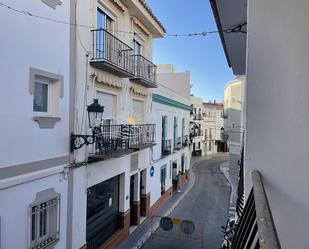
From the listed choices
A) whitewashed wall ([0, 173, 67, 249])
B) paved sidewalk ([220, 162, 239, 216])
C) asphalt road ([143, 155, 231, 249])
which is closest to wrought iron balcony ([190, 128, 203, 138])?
asphalt road ([143, 155, 231, 249])

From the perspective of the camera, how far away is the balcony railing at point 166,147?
18.6 metres

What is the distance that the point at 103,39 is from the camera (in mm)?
9594

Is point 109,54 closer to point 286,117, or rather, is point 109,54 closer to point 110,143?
point 110,143

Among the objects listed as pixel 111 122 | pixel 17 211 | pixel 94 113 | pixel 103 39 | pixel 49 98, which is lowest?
pixel 17 211

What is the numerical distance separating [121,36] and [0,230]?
26.7 ft

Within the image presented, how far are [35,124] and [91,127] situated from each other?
263 cm

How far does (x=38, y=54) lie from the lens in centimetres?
662

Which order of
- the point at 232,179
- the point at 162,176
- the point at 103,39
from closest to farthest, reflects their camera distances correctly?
the point at 103,39
the point at 162,176
the point at 232,179

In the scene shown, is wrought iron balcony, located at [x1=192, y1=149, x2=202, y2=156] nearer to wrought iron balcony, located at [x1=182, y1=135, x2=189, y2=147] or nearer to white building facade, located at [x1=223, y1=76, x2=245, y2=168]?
white building facade, located at [x1=223, y1=76, x2=245, y2=168]

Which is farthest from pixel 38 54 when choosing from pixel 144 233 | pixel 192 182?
pixel 192 182

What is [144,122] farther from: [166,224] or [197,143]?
[197,143]

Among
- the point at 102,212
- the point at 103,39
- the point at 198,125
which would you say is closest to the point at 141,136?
the point at 102,212

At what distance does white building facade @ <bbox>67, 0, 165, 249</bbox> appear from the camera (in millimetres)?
8641

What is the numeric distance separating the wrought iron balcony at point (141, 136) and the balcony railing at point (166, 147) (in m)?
3.58
